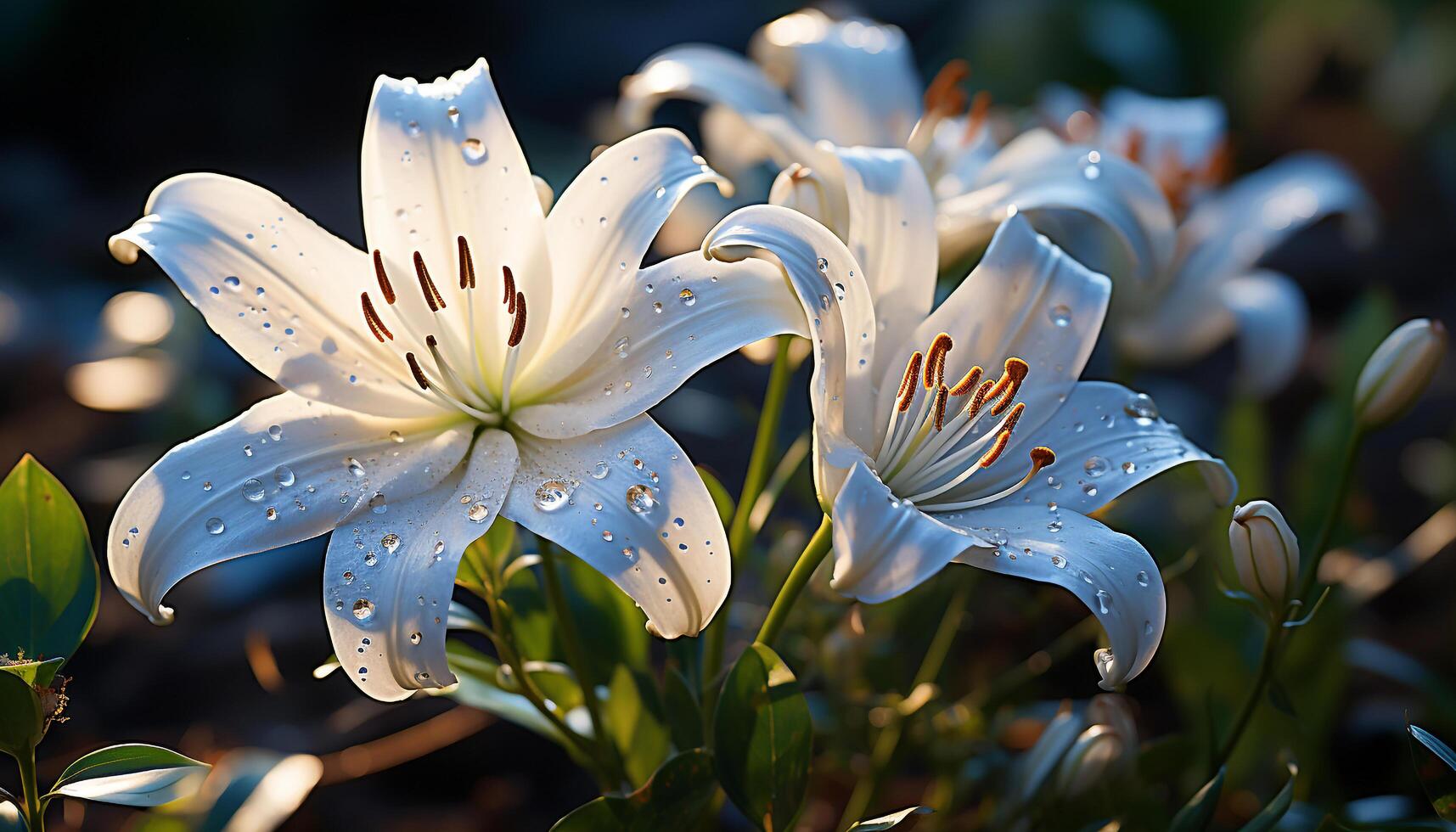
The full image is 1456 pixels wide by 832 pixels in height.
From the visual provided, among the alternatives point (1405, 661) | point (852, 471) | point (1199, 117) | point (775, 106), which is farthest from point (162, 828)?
point (1199, 117)

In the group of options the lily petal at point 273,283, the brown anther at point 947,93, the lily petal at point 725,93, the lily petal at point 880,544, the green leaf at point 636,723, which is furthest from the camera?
the brown anther at point 947,93

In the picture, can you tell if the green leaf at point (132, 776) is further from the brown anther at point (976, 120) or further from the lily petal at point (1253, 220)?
the lily petal at point (1253, 220)

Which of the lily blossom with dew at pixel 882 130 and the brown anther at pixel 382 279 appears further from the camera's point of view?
the lily blossom with dew at pixel 882 130

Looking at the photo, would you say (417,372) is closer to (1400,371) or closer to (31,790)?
(31,790)

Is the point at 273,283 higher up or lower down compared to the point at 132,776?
higher up

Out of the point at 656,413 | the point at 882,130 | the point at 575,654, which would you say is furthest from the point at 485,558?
the point at 656,413

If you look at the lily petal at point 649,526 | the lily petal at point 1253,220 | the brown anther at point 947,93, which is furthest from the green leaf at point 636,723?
the lily petal at point 1253,220

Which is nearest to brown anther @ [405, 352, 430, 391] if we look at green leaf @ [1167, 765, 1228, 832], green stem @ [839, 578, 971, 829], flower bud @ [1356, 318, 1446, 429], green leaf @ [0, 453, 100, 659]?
green leaf @ [0, 453, 100, 659]
